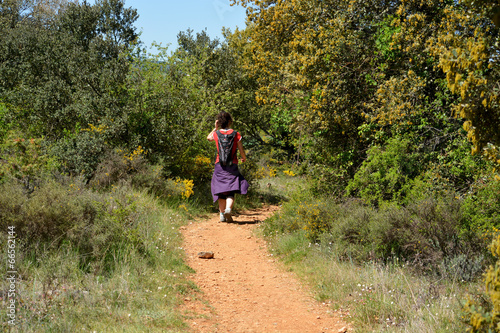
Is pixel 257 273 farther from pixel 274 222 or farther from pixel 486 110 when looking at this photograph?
pixel 486 110

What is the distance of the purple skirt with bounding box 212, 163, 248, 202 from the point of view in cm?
909

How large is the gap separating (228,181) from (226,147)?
73 centimetres

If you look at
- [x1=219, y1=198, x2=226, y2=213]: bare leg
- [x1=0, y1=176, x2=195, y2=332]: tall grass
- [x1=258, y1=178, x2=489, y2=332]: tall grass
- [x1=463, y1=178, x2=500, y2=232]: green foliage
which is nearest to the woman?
[x1=219, y1=198, x2=226, y2=213]: bare leg

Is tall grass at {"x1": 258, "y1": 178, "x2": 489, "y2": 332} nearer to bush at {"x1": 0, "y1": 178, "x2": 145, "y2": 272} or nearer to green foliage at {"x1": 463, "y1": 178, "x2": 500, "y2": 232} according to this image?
green foliage at {"x1": 463, "y1": 178, "x2": 500, "y2": 232}

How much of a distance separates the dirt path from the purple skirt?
3.36 ft

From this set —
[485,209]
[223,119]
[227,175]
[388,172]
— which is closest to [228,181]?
[227,175]

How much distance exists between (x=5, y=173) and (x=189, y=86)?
21.4 feet

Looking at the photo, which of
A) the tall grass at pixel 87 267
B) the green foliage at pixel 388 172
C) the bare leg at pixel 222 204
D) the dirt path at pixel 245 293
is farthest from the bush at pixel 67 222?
the green foliage at pixel 388 172

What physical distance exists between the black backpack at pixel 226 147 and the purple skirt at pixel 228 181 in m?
0.14

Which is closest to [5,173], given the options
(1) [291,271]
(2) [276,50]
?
(1) [291,271]

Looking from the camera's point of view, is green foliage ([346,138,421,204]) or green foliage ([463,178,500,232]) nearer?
green foliage ([463,178,500,232])

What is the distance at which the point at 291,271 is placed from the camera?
6.46 metres

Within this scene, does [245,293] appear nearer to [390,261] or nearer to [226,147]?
[390,261]

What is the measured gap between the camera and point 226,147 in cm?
909
